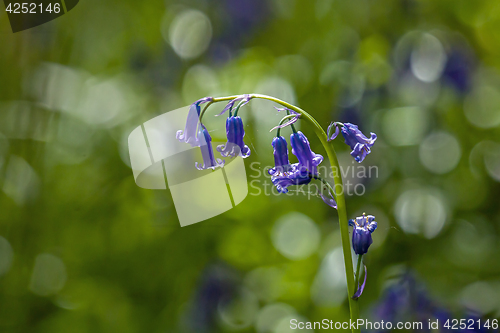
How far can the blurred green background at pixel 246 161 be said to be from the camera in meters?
1.54

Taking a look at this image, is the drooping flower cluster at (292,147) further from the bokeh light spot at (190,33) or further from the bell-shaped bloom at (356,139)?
the bokeh light spot at (190,33)

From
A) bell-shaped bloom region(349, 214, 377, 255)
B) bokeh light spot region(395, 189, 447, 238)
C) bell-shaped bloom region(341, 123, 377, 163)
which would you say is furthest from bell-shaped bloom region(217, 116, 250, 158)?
bokeh light spot region(395, 189, 447, 238)

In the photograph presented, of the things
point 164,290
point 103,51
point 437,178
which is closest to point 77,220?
point 164,290

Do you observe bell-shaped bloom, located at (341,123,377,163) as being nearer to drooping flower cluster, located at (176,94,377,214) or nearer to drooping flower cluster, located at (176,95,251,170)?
drooping flower cluster, located at (176,94,377,214)

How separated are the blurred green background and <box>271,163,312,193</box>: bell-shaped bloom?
581mm

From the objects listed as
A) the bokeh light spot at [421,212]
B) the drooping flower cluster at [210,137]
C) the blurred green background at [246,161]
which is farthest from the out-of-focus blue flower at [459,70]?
the drooping flower cluster at [210,137]

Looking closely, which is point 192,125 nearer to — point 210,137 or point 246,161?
point 210,137

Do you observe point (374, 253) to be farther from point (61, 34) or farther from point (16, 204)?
point (61, 34)

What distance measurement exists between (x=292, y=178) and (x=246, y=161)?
70cm

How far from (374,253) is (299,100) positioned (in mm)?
901

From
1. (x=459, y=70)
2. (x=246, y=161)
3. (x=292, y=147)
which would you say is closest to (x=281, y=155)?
(x=292, y=147)

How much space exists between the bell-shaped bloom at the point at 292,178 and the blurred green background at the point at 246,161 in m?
0.58

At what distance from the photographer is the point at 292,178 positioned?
968mm

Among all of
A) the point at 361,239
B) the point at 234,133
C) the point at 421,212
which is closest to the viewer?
the point at 361,239
